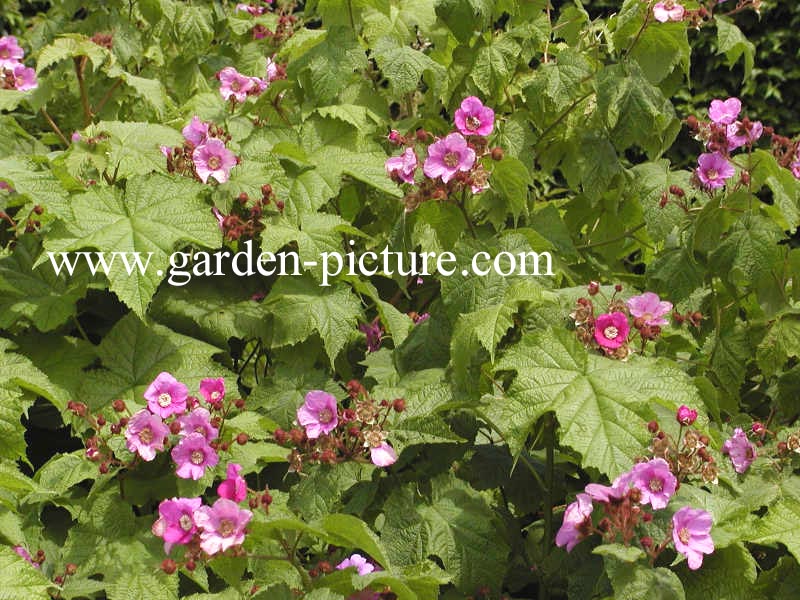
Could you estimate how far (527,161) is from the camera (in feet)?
9.45

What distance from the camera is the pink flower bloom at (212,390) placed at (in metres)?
2.23

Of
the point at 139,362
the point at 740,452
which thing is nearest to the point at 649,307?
the point at 740,452

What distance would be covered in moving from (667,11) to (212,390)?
1559 millimetres

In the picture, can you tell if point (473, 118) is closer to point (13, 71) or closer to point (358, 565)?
point (358, 565)

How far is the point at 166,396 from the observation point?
2.22 meters

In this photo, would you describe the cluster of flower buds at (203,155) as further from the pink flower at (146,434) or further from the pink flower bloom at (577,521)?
the pink flower bloom at (577,521)

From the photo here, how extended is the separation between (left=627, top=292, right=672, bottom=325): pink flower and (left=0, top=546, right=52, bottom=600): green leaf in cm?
127

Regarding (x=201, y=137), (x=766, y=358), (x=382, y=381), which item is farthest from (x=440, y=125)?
(x=766, y=358)

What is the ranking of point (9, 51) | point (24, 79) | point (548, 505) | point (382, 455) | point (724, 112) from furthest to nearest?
1. point (9, 51)
2. point (24, 79)
3. point (724, 112)
4. point (548, 505)
5. point (382, 455)

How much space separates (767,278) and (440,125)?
980mm

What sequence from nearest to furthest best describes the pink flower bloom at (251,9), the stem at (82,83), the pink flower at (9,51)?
the stem at (82,83), the pink flower at (9,51), the pink flower bloom at (251,9)

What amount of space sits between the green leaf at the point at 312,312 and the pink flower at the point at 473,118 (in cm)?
48

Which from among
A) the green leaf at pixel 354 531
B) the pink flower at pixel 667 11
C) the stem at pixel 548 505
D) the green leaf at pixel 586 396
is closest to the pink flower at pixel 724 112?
the pink flower at pixel 667 11

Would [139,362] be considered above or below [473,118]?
below
